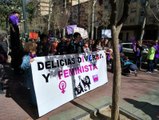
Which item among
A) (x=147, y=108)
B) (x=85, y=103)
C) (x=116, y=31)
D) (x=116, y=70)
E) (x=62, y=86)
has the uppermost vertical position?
(x=116, y=31)

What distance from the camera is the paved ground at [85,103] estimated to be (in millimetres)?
5668

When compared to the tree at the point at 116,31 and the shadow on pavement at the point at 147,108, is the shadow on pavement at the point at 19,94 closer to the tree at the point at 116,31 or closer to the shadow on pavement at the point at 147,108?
the tree at the point at 116,31

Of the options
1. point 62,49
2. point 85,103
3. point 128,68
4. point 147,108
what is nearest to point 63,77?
point 85,103

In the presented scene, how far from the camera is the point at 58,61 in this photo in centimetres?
622

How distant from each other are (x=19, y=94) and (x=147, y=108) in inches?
141

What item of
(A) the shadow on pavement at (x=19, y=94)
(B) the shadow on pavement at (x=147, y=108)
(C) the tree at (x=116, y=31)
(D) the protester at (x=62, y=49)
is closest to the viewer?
(C) the tree at (x=116, y=31)

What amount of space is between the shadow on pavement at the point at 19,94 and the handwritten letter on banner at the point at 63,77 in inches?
17.6

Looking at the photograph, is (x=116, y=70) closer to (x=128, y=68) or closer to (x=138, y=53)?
(x=128, y=68)

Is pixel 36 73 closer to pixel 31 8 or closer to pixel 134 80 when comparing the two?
pixel 134 80

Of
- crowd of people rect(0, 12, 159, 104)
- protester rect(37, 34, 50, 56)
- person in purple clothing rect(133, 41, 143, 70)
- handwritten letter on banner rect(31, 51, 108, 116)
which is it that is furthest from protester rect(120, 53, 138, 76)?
protester rect(37, 34, 50, 56)

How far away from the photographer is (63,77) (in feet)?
20.7

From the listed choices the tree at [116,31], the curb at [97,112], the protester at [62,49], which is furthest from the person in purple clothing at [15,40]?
the tree at [116,31]

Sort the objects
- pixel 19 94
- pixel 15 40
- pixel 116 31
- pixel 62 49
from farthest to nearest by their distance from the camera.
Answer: pixel 62 49, pixel 15 40, pixel 19 94, pixel 116 31

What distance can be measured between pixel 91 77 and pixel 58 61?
1838 millimetres
